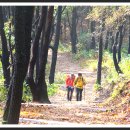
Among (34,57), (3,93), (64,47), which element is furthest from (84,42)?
(34,57)

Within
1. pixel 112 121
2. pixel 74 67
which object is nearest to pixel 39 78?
pixel 112 121

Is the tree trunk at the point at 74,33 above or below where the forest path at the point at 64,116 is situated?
above

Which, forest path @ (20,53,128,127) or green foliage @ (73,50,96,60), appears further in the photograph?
green foliage @ (73,50,96,60)

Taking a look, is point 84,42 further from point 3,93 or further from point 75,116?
point 75,116

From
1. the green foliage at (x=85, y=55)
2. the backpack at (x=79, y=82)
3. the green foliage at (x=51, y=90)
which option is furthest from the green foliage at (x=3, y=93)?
the green foliage at (x=85, y=55)

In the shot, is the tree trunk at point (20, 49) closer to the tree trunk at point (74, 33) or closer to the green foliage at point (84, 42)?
the tree trunk at point (74, 33)

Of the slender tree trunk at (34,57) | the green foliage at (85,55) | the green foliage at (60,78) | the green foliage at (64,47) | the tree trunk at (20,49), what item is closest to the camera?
the tree trunk at (20,49)

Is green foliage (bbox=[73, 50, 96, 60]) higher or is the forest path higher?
green foliage (bbox=[73, 50, 96, 60])

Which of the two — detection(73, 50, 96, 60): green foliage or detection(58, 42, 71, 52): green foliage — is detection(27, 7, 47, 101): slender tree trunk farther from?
detection(58, 42, 71, 52): green foliage

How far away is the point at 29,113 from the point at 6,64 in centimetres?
379

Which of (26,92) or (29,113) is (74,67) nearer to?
(26,92)

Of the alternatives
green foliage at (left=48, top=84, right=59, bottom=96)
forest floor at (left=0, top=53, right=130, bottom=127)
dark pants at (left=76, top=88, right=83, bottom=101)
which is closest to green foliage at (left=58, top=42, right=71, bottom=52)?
green foliage at (left=48, top=84, right=59, bottom=96)

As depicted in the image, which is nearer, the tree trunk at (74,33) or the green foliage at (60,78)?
the green foliage at (60,78)

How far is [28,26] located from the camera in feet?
25.6
